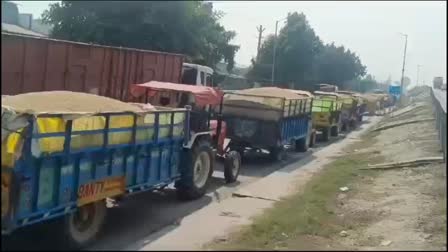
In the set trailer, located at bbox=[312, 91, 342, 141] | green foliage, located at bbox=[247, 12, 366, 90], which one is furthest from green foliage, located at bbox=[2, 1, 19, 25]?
green foliage, located at bbox=[247, 12, 366, 90]

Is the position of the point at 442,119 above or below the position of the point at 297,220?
above

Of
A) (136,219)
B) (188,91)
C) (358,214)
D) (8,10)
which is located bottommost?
(136,219)

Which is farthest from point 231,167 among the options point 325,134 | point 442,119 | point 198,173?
point 325,134

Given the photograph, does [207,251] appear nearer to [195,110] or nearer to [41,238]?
[41,238]

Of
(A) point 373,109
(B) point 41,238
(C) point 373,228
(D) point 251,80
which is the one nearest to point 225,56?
(D) point 251,80

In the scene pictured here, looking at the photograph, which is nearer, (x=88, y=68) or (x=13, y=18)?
(x=13, y=18)

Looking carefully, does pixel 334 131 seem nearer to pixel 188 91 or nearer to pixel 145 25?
pixel 188 91

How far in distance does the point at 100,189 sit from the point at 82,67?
7.65 meters

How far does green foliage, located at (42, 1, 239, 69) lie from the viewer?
595 centimetres

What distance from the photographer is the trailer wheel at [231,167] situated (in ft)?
39.0

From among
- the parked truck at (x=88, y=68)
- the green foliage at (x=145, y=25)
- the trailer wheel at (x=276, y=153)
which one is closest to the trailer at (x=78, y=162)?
the green foliage at (x=145, y=25)

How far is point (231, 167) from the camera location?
471 inches

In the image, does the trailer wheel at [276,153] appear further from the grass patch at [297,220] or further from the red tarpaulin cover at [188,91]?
the red tarpaulin cover at [188,91]

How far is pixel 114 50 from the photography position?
14.9 m
